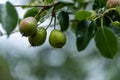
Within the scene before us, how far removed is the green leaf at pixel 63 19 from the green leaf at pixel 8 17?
24cm

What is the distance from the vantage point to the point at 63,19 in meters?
1.37

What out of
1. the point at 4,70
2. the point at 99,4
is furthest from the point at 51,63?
the point at 99,4

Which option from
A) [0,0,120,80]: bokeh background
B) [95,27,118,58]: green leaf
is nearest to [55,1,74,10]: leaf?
[95,27,118,58]: green leaf

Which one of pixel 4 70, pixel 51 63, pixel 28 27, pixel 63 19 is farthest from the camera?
pixel 51 63

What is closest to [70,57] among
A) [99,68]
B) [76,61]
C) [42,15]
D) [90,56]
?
[76,61]

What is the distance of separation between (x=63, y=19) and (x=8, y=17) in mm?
261

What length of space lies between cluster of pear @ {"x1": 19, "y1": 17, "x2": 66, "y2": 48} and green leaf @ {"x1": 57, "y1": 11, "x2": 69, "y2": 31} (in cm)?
4

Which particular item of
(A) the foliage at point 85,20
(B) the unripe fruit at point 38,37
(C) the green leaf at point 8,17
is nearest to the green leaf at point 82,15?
(A) the foliage at point 85,20

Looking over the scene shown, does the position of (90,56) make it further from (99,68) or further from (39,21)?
(39,21)

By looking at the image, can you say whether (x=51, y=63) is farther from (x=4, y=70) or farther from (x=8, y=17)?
(x=8, y=17)

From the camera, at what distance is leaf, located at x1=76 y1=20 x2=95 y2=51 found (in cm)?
133

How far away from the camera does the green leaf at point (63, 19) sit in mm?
1365

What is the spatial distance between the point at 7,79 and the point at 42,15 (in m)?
5.38

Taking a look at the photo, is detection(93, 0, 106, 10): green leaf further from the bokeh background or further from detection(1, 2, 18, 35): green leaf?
the bokeh background
